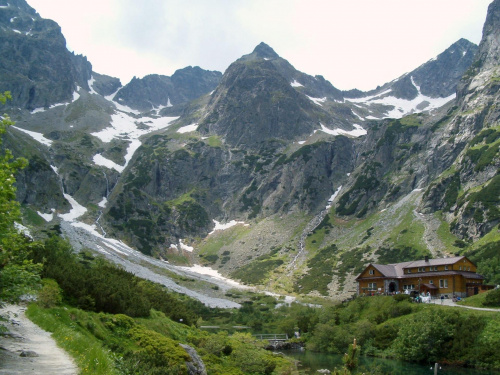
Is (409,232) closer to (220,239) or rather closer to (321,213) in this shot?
(321,213)

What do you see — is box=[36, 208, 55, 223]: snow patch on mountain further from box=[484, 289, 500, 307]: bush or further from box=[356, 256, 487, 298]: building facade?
box=[484, 289, 500, 307]: bush

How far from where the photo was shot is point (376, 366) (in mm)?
41969

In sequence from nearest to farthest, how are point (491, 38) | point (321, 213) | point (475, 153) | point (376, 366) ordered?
point (376, 366) < point (475, 153) < point (321, 213) < point (491, 38)

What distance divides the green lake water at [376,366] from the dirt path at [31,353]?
29052 mm

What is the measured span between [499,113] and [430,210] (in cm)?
4719

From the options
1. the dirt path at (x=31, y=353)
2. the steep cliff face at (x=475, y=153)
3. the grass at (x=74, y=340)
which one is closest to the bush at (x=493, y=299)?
the grass at (x=74, y=340)

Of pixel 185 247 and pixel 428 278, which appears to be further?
pixel 185 247

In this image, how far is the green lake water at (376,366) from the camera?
133 feet

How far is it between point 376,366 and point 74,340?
117 ft

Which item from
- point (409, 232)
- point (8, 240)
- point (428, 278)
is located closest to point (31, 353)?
point (8, 240)

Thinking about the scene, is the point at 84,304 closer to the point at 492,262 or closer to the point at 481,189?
the point at 492,262

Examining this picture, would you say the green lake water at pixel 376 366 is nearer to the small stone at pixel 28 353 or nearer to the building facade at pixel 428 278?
the building facade at pixel 428 278

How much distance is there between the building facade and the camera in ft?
228

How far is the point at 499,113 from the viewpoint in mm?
140875
